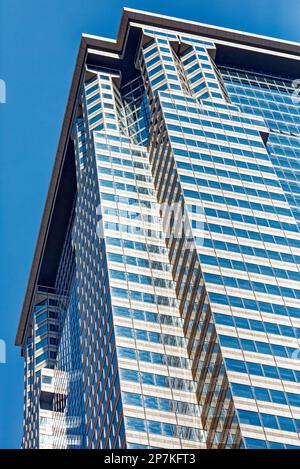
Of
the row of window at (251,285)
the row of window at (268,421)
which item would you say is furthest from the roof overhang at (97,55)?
the row of window at (268,421)

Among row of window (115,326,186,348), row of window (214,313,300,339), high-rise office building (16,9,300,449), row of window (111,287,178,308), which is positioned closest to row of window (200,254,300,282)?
high-rise office building (16,9,300,449)

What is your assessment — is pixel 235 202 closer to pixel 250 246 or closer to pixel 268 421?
pixel 250 246

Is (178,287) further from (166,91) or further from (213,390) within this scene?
(166,91)

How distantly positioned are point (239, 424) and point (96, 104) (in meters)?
70.8

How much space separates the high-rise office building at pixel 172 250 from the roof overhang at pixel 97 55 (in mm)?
251

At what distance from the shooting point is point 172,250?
341ft

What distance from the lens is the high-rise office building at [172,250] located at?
3268 inches

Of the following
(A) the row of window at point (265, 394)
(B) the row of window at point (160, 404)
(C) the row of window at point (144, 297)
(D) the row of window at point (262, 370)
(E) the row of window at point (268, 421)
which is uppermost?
(C) the row of window at point (144, 297)

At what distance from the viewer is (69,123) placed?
14925 centimetres

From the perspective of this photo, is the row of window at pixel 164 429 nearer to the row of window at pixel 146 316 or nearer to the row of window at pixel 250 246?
the row of window at pixel 146 316

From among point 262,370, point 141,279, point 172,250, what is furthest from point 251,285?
point 172,250

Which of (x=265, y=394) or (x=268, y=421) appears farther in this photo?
(x=265, y=394)

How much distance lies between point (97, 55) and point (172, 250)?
52.8 metres

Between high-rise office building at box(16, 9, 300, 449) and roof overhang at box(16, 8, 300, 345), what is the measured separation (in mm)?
251
